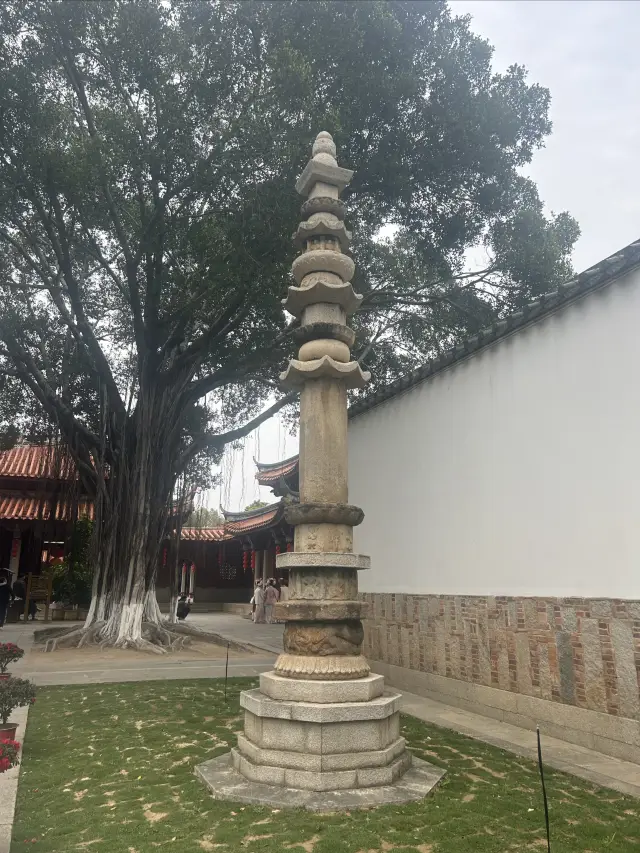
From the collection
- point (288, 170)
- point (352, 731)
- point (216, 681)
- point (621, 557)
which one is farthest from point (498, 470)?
point (288, 170)

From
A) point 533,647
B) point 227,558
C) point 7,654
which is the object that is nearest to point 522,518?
point 533,647

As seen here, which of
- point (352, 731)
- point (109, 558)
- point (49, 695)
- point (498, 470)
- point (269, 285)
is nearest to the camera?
point (352, 731)

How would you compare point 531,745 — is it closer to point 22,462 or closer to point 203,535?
point 22,462

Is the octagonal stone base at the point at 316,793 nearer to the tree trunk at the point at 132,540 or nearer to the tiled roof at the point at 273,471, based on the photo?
the tree trunk at the point at 132,540

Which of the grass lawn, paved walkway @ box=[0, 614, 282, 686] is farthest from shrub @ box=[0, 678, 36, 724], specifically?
paved walkway @ box=[0, 614, 282, 686]

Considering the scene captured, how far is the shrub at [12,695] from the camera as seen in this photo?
488 cm

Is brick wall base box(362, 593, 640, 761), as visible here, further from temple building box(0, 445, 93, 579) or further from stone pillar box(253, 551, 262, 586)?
stone pillar box(253, 551, 262, 586)

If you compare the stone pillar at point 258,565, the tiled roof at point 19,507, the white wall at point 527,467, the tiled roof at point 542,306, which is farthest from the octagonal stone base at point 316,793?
the stone pillar at point 258,565

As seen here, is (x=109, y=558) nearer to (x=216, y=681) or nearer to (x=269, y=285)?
(x=216, y=681)

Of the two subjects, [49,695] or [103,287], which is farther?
[103,287]

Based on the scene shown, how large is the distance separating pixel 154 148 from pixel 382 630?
8058 mm

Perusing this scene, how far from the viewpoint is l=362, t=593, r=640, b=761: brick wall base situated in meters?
5.16

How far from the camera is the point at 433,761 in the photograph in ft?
16.0

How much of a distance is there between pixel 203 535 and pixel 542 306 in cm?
2320
